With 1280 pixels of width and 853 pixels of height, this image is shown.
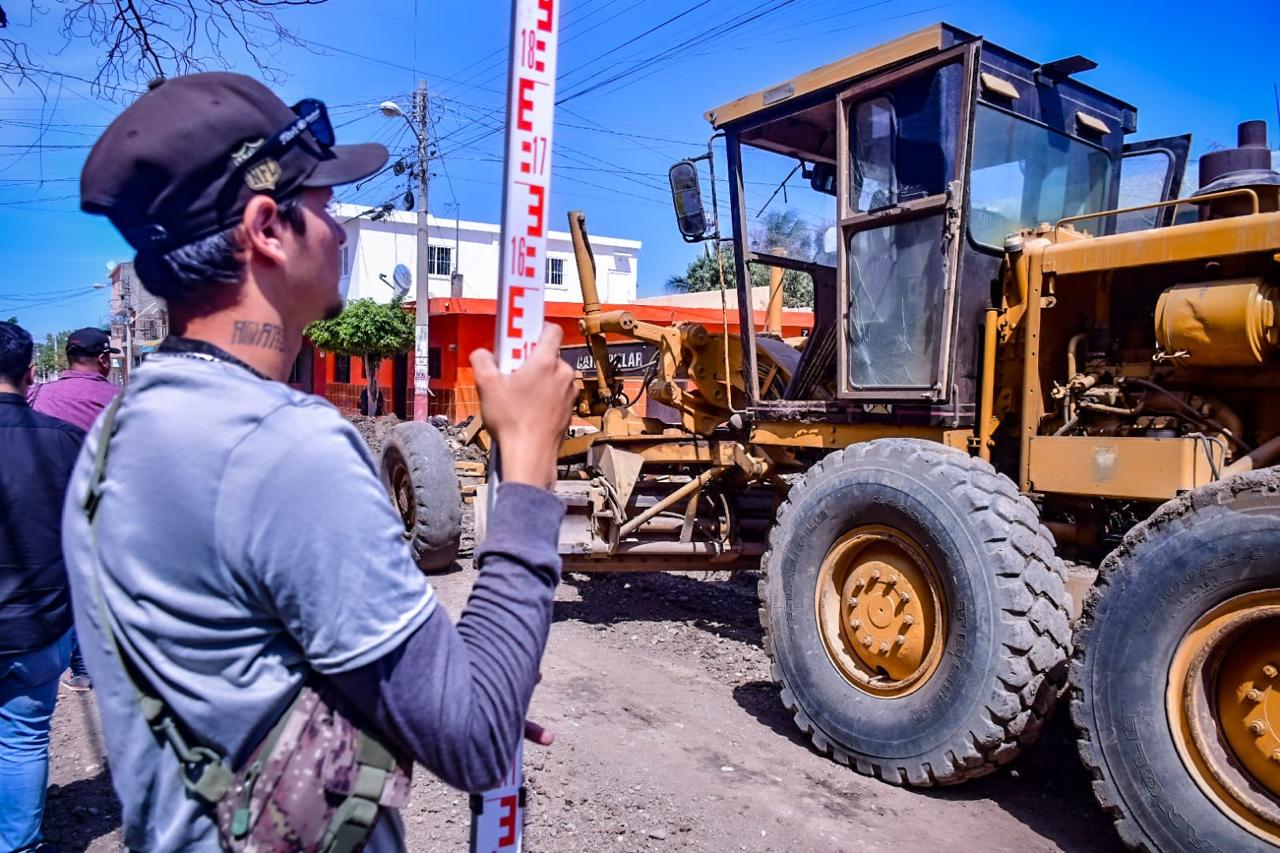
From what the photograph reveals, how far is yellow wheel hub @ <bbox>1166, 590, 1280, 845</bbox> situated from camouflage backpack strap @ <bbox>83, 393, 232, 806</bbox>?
3.12 metres

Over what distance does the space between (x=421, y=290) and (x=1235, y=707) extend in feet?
58.9

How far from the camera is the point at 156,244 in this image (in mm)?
1147

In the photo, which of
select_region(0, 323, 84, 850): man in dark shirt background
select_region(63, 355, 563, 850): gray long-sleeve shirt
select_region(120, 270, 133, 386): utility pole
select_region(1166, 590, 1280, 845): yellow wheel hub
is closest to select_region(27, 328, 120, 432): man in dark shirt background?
select_region(0, 323, 84, 850): man in dark shirt background

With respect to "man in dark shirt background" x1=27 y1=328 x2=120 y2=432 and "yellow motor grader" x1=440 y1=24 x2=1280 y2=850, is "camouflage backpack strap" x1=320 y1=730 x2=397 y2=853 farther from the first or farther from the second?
"man in dark shirt background" x1=27 y1=328 x2=120 y2=432

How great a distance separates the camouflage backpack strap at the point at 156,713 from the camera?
1.08 meters

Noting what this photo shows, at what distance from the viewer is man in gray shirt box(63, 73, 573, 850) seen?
103cm

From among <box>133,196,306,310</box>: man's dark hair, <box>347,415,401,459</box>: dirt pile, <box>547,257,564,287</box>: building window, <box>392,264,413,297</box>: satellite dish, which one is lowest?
<box>347,415,401,459</box>: dirt pile

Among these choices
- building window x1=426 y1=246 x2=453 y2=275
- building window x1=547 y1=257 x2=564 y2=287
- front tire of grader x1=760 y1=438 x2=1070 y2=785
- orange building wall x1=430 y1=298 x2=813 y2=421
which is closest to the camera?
front tire of grader x1=760 y1=438 x2=1070 y2=785

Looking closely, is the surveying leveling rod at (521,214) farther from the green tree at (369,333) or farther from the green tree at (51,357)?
the green tree at (51,357)

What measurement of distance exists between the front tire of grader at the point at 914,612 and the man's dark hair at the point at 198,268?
3231 millimetres

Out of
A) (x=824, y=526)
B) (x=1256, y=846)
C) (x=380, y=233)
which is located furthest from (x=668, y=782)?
(x=380, y=233)

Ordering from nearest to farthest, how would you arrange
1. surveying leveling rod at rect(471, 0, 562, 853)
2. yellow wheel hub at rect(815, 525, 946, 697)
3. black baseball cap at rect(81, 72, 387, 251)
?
black baseball cap at rect(81, 72, 387, 251)
surveying leveling rod at rect(471, 0, 562, 853)
yellow wheel hub at rect(815, 525, 946, 697)

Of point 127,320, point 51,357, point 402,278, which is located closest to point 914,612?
point 402,278

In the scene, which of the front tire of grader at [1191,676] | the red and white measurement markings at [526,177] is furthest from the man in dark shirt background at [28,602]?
the front tire of grader at [1191,676]
